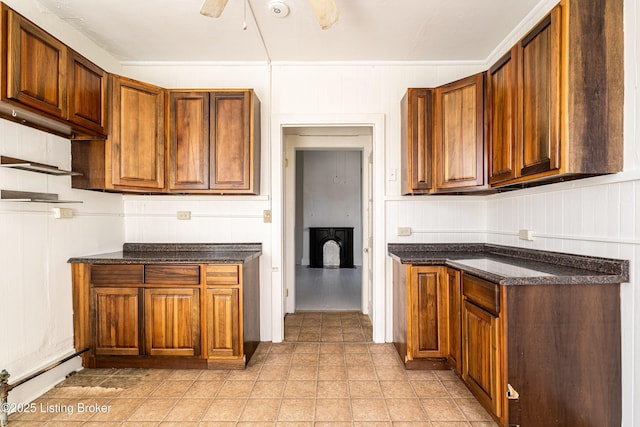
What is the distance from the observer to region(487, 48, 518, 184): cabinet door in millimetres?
2145

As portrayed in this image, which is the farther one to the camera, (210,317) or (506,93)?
(210,317)

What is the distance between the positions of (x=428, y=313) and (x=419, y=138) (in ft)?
4.64

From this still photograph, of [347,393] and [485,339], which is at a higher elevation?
[485,339]

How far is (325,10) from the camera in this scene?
1819 mm

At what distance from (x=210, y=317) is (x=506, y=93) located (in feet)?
8.57

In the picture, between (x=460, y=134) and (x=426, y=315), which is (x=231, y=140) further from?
(x=426, y=315)

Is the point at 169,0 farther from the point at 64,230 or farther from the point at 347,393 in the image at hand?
the point at 347,393

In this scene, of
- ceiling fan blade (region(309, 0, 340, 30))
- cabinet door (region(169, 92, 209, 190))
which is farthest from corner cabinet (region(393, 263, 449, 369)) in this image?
cabinet door (region(169, 92, 209, 190))

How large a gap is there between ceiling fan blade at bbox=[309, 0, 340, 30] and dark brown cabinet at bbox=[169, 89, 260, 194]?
117 cm

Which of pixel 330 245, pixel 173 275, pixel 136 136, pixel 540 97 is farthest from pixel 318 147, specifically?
pixel 330 245

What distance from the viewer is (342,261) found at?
8195 millimetres

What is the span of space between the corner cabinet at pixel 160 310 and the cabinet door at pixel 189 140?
0.75 metres

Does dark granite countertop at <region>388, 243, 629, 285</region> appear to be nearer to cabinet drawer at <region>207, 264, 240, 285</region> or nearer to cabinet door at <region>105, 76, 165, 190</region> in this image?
cabinet drawer at <region>207, 264, 240, 285</region>

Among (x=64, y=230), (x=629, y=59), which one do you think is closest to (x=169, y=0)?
(x=64, y=230)
